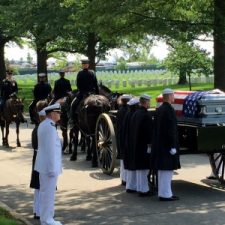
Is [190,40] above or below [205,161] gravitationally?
above

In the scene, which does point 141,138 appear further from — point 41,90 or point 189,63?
point 189,63

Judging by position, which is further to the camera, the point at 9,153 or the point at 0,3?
the point at 0,3

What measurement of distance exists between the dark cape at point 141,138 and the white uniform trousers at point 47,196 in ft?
8.87

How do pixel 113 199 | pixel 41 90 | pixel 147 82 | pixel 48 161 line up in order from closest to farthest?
pixel 48 161
pixel 113 199
pixel 41 90
pixel 147 82

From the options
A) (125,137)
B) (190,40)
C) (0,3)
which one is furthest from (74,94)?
(0,3)

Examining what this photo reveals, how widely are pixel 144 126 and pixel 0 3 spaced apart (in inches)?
1047

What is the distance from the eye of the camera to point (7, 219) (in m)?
8.86

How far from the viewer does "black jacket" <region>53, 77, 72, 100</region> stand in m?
17.4

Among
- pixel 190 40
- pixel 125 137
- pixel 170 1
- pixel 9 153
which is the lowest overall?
pixel 9 153

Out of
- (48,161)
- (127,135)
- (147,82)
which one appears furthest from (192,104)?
(147,82)

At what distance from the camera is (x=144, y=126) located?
10.9 metres

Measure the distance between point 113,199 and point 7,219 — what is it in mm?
2488

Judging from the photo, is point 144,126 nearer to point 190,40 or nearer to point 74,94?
point 74,94

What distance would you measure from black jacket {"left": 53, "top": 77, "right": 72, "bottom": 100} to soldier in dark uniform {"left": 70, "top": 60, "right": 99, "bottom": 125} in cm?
196
